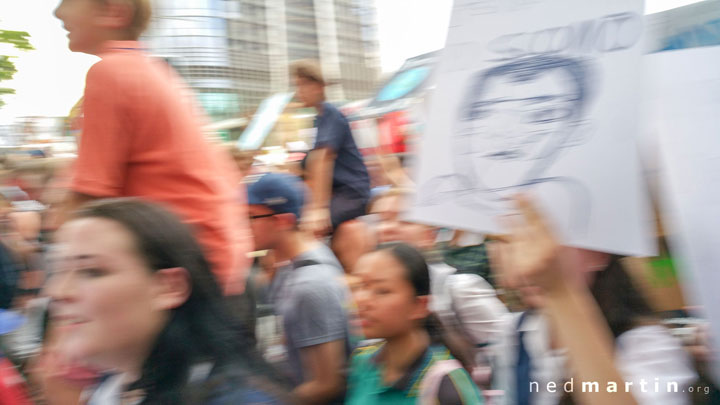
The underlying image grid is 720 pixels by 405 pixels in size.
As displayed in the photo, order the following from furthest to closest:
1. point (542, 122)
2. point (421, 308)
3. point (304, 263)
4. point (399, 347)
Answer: point (304, 263)
point (421, 308)
point (399, 347)
point (542, 122)

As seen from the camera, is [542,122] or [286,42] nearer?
[542,122]

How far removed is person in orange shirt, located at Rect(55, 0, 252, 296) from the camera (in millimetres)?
2107

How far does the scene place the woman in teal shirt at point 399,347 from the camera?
2240 mm

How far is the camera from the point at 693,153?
169 centimetres

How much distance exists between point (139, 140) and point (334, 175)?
2.48 meters

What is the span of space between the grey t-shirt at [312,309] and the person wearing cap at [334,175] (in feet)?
4.82

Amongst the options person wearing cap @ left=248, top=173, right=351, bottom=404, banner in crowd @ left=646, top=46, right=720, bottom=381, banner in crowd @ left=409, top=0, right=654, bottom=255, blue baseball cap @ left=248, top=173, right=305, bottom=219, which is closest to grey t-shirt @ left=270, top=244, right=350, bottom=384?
person wearing cap @ left=248, top=173, right=351, bottom=404

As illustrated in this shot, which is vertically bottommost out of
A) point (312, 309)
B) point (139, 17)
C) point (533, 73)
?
point (312, 309)

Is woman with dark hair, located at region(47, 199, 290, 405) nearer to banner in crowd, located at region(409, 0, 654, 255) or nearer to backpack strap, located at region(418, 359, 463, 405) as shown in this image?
banner in crowd, located at region(409, 0, 654, 255)

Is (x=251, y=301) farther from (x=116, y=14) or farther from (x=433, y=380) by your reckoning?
(x=116, y=14)

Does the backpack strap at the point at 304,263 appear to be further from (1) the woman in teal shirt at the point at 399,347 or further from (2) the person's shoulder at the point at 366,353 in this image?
(2) the person's shoulder at the point at 366,353

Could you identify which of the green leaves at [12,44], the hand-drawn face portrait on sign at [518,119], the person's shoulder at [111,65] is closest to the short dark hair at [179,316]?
the person's shoulder at [111,65]

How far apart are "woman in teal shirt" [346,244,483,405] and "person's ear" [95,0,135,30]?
106 centimetres

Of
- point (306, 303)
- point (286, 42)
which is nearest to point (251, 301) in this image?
point (306, 303)
